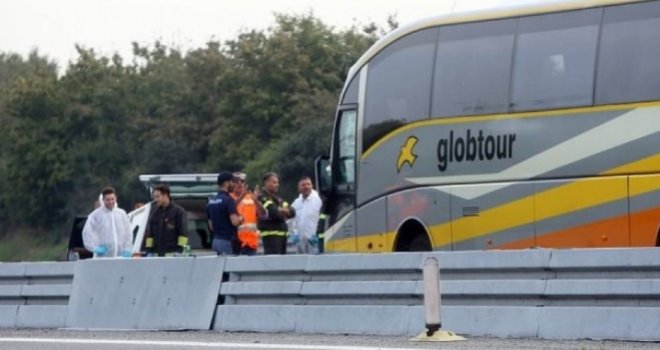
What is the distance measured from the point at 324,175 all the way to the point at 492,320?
31.0 feet

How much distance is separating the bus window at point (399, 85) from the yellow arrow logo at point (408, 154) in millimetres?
254

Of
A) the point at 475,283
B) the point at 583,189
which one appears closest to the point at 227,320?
the point at 475,283

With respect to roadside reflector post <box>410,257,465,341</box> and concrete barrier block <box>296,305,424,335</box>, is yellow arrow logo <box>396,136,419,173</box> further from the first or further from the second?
roadside reflector post <box>410,257,465,341</box>

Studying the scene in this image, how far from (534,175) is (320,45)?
1688 inches

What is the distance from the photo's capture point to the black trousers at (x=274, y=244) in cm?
2175

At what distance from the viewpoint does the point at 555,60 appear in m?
18.4

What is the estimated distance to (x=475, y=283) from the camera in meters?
13.7

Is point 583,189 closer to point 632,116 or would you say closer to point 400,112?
point 632,116

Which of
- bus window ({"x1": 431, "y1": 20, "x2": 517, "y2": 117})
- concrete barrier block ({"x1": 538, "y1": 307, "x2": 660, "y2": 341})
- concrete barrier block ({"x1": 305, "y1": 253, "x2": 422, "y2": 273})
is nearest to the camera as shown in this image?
concrete barrier block ({"x1": 538, "y1": 307, "x2": 660, "y2": 341})

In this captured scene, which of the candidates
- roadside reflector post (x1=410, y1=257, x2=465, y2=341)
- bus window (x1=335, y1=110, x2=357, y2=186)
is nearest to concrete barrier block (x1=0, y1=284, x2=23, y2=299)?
roadside reflector post (x1=410, y1=257, x2=465, y2=341)

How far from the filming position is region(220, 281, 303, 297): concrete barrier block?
1493 cm

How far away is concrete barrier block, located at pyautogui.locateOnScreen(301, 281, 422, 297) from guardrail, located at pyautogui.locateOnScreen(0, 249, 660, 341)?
11 mm

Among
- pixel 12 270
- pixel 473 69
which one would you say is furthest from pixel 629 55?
pixel 12 270

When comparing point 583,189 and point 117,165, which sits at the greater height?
point 117,165
